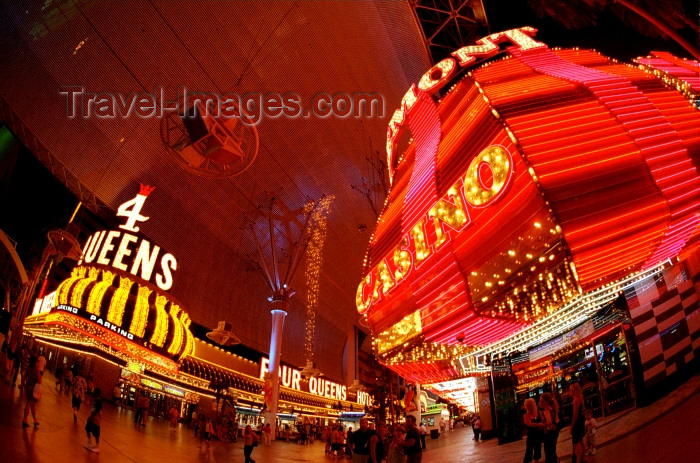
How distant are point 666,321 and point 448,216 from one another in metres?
5.18

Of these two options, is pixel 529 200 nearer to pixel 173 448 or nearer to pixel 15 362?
pixel 173 448

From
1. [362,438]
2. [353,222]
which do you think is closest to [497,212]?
[362,438]

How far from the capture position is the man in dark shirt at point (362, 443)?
8.45 meters

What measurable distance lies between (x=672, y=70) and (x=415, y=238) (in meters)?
7.16

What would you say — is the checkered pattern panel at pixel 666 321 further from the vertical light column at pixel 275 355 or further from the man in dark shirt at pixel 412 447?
the vertical light column at pixel 275 355

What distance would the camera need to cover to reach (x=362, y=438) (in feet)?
28.3

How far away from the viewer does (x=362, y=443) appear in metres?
8.59

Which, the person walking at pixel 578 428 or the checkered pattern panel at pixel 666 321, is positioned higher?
the checkered pattern panel at pixel 666 321

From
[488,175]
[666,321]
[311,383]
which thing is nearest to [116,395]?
[311,383]

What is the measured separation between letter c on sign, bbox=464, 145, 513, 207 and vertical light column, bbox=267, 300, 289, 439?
18.1m

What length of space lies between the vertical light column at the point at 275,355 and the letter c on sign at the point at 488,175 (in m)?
18.1

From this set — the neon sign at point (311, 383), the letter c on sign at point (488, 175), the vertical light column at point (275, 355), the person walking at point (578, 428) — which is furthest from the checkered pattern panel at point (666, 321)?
the neon sign at point (311, 383)

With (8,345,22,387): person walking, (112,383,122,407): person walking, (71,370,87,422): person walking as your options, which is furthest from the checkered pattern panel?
(112,383,122,407): person walking

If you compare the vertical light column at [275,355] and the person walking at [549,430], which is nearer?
the person walking at [549,430]
